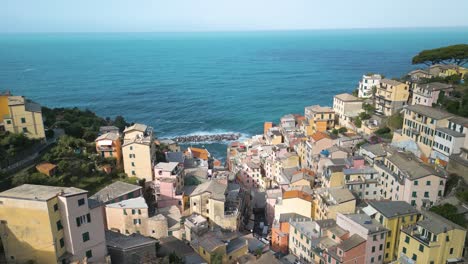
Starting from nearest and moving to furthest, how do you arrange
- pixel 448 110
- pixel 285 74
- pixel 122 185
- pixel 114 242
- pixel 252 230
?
pixel 114 242, pixel 122 185, pixel 252 230, pixel 448 110, pixel 285 74

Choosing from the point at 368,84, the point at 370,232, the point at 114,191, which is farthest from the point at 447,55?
the point at 114,191

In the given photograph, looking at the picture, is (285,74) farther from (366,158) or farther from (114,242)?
(114,242)

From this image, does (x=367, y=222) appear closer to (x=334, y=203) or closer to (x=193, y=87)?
(x=334, y=203)

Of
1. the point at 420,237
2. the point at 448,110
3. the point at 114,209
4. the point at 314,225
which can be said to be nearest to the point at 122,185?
the point at 114,209

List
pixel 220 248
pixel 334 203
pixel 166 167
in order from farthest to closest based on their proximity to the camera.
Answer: pixel 166 167, pixel 334 203, pixel 220 248

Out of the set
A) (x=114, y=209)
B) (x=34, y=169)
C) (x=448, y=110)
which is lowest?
(x=114, y=209)

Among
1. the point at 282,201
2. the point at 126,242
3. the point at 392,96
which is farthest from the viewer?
the point at 392,96

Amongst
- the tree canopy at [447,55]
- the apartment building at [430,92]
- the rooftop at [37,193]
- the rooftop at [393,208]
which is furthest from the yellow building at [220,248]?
the tree canopy at [447,55]
